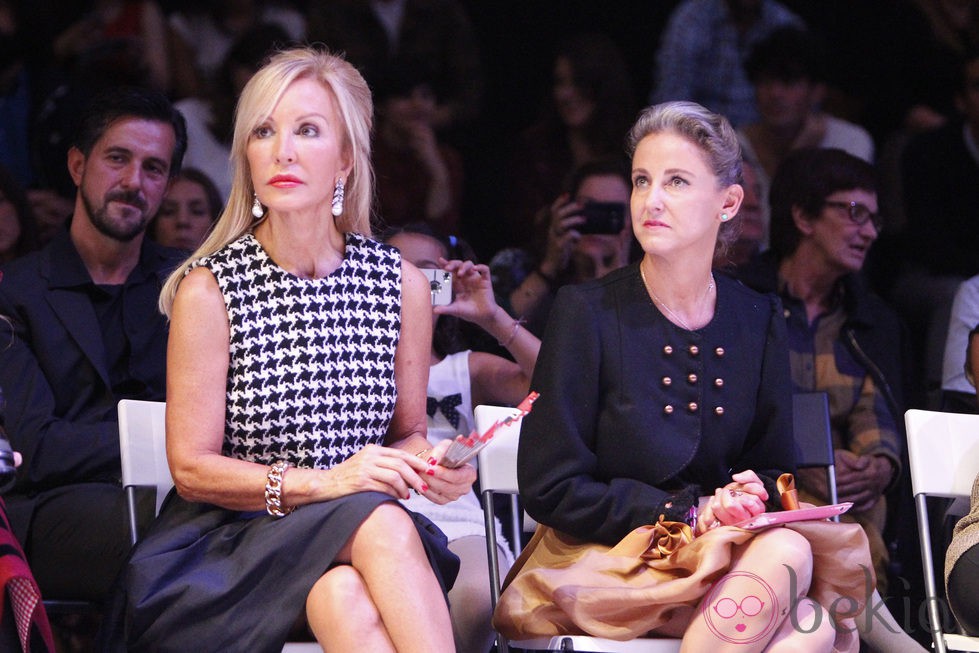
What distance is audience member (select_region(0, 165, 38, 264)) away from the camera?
3.93m

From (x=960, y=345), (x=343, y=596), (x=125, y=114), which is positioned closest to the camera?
(x=343, y=596)

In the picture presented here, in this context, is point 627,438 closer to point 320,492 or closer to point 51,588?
point 320,492

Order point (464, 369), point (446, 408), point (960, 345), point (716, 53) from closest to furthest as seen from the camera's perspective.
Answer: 1. point (446, 408)
2. point (464, 369)
3. point (960, 345)
4. point (716, 53)

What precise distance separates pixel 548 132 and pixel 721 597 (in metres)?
2.99

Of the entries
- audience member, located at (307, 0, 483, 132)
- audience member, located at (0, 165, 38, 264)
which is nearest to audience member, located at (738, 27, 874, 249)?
audience member, located at (307, 0, 483, 132)

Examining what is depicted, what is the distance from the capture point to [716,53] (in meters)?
5.29

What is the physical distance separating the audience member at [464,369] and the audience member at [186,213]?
867 millimetres

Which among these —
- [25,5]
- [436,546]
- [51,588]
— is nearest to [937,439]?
[436,546]

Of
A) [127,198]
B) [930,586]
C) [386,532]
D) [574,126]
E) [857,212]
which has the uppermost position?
[574,126]

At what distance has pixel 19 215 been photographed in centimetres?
396

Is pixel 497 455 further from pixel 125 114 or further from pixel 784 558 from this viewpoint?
pixel 125 114

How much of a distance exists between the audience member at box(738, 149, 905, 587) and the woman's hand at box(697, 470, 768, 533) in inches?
47.5

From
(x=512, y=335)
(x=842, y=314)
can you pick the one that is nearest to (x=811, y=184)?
(x=842, y=314)

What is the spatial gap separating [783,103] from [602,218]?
4.54 feet
